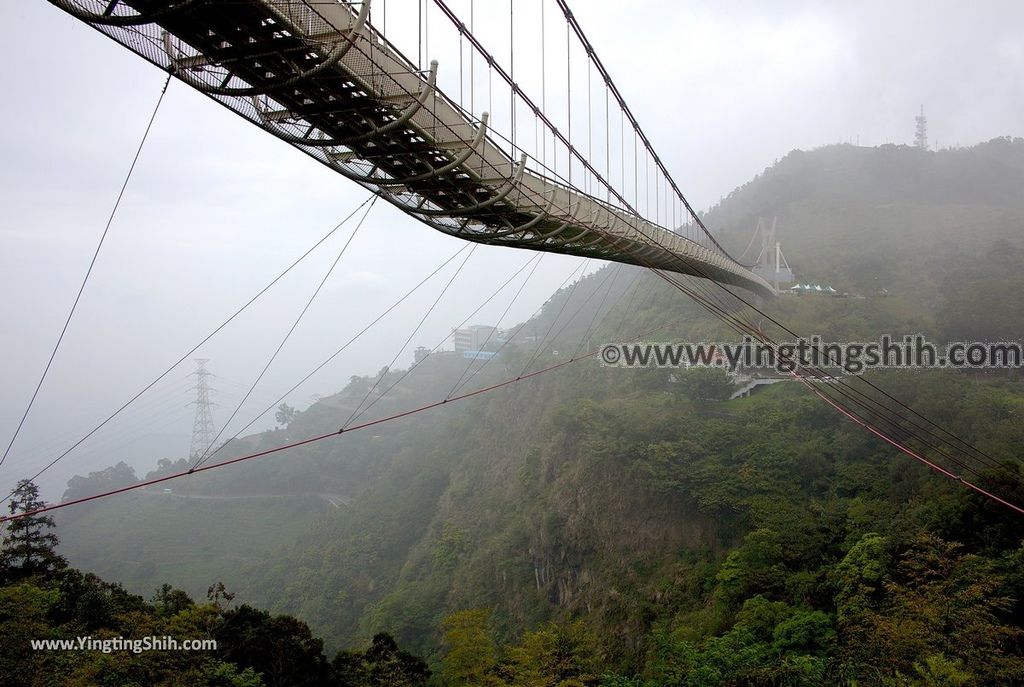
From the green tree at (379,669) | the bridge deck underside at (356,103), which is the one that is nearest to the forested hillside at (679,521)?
the green tree at (379,669)

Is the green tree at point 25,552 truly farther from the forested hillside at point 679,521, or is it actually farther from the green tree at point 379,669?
the forested hillside at point 679,521

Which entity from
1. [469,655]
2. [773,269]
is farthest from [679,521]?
[773,269]

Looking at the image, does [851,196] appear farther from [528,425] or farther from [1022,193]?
[528,425]

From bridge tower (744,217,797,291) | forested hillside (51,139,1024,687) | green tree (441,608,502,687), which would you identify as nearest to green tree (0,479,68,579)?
green tree (441,608,502,687)

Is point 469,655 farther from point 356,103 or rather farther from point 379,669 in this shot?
point 356,103

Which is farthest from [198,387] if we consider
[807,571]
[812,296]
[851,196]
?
[851,196]

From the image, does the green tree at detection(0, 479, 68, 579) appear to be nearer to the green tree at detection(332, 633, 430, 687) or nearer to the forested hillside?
the green tree at detection(332, 633, 430, 687)
